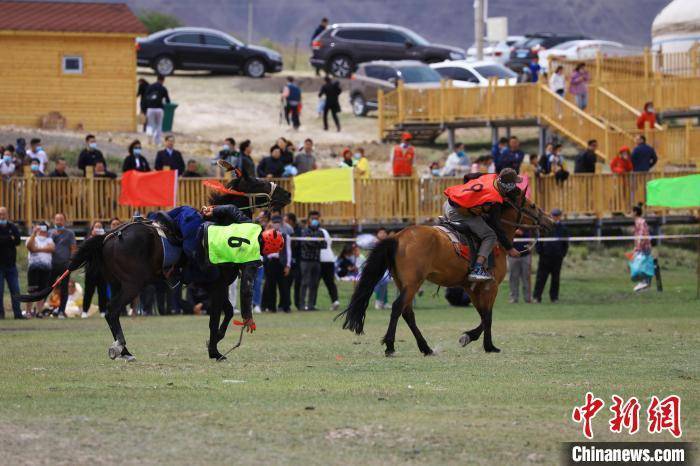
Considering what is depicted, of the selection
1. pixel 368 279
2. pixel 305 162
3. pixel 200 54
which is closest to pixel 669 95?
pixel 305 162

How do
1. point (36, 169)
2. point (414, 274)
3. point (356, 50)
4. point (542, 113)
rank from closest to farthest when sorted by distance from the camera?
point (414, 274)
point (36, 169)
point (542, 113)
point (356, 50)

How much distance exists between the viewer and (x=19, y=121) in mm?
46531

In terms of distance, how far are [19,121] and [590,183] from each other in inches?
775

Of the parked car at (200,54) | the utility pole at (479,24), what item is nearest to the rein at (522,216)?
the parked car at (200,54)

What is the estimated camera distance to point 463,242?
18.1m

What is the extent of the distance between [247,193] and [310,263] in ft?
40.5

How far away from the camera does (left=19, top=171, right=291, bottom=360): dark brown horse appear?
16.4m

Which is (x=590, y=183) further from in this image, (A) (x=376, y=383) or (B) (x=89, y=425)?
(B) (x=89, y=425)

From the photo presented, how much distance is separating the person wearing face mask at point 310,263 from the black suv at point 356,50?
102 ft

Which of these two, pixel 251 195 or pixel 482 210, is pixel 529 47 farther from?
pixel 251 195

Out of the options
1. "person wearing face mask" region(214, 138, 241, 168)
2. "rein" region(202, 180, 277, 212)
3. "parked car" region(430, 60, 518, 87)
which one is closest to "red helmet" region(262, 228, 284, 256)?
"rein" region(202, 180, 277, 212)

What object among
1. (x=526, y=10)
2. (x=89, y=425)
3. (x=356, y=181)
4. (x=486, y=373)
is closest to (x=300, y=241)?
(x=356, y=181)

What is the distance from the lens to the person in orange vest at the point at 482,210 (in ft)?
59.5

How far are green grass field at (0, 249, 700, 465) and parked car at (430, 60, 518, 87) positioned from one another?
28814 mm
